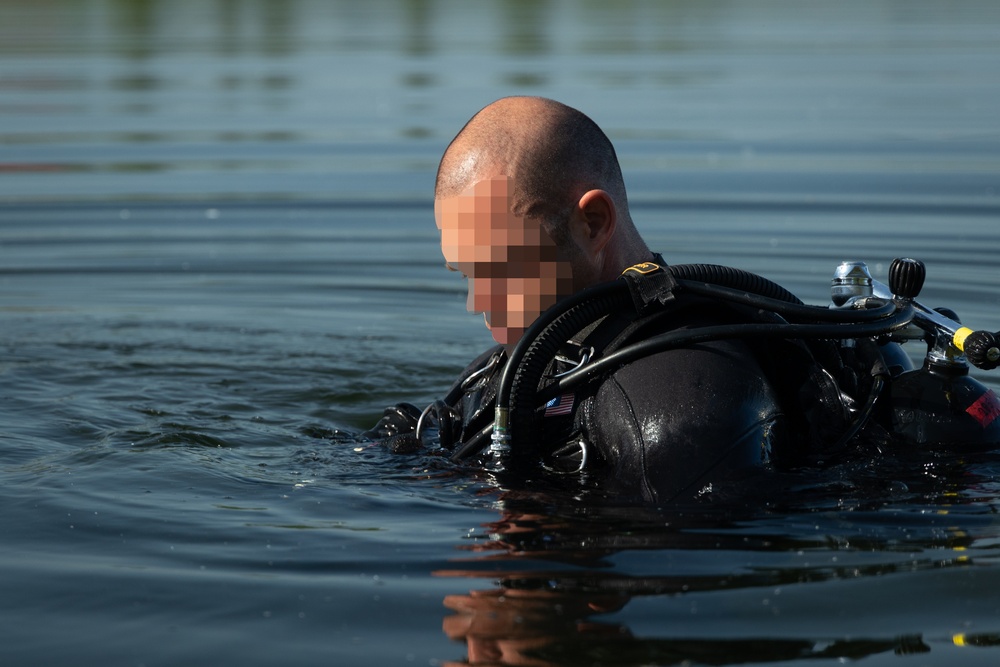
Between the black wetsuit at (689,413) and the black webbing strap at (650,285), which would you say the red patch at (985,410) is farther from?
the black webbing strap at (650,285)

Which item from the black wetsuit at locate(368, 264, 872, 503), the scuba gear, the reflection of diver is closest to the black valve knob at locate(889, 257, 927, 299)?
the scuba gear

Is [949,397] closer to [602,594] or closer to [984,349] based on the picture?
[984,349]

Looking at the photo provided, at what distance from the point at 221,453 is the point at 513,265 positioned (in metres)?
1.57

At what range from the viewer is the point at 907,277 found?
3.39 meters

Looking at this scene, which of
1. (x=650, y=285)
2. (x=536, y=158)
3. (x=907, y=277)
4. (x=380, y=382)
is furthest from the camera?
(x=380, y=382)

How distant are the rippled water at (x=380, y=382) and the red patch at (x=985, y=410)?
0.60 feet

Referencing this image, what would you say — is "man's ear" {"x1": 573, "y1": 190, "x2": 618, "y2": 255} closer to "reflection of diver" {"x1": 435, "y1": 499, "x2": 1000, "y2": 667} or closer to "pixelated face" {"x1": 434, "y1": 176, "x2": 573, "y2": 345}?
"pixelated face" {"x1": 434, "y1": 176, "x2": 573, "y2": 345}

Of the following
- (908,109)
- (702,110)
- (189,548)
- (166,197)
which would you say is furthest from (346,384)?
(908,109)

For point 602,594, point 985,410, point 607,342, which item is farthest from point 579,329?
point 985,410

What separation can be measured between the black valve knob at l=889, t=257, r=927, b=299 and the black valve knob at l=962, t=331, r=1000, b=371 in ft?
0.78

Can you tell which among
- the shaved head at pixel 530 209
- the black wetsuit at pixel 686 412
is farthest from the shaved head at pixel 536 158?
the black wetsuit at pixel 686 412

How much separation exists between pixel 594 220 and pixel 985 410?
1083 millimetres

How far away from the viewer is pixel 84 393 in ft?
17.6

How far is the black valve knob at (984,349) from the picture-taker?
10.4 feet
